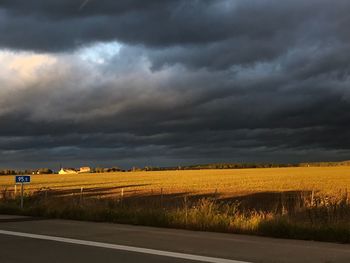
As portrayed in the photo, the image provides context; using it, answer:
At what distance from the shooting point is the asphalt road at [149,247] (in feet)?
33.5

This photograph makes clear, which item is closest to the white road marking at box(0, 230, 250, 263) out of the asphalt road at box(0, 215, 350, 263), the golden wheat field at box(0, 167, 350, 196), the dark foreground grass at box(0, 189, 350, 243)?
the asphalt road at box(0, 215, 350, 263)

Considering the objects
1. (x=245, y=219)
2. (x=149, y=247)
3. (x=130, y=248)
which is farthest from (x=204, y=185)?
(x=130, y=248)

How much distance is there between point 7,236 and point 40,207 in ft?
23.7

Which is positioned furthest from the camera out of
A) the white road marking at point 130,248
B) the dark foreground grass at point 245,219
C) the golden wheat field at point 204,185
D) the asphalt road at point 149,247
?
the golden wheat field at point 204,185

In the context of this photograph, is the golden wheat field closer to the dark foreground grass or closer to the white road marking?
the dark foreground grass

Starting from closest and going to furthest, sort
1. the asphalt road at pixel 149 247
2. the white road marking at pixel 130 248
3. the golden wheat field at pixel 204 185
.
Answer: the white road marking at pixel 130 248, the asphalt road at pixel 149 247, the golden wheat field at pixel 204 185

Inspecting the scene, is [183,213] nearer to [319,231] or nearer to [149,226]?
[149,226]

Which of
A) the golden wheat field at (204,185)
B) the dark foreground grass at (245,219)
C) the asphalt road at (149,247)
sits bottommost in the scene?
the asphalt road at (149,247)

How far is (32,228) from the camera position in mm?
15594

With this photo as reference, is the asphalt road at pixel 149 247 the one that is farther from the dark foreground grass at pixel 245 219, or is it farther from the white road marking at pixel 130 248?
the dark foreground grass at pixel 245 219

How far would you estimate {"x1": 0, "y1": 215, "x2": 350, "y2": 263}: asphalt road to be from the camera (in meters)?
10.2

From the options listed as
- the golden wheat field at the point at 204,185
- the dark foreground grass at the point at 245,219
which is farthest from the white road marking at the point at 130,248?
the golden wheat field at the point at 204,185

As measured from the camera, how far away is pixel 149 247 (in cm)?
1158

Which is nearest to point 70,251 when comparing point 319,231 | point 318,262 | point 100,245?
point 100,245
